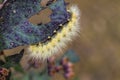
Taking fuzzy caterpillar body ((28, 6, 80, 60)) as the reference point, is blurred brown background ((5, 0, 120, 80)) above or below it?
above

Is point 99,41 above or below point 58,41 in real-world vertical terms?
above

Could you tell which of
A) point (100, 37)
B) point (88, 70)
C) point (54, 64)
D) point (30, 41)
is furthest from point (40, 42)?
point (100, 37)

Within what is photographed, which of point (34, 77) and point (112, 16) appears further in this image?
point (112, 16)

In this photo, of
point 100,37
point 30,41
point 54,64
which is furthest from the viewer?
point 100,37

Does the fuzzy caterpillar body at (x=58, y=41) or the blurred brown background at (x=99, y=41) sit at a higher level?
the blurred brown background at (x=99, y=41)

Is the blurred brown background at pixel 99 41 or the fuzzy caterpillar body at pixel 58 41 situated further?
the blurred brown background at pixel 99 41

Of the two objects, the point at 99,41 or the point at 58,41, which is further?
the point at 99,41

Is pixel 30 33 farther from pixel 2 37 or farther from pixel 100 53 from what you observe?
pixel 100 53

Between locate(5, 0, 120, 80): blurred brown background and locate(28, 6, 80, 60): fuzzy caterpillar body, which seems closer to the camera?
locate(28, 6, 80, 60): fuzzy caterpillar body
